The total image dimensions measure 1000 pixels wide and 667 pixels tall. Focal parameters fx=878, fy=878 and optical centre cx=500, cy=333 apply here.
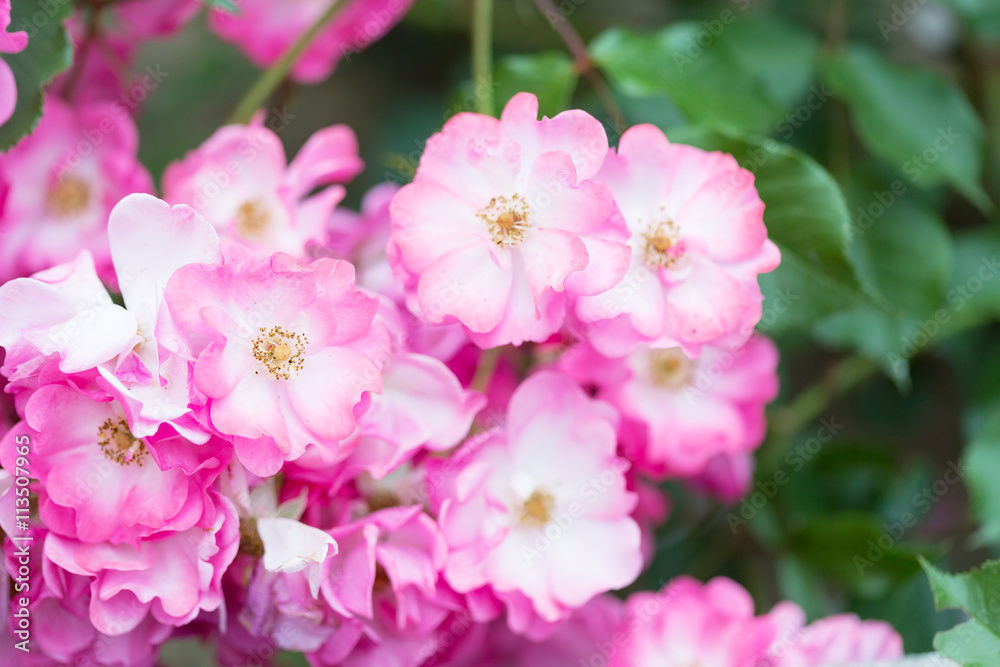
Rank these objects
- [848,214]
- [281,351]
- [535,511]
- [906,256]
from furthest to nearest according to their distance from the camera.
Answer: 1. [906,256]
2. [848,214]
3. [535,511]
4. [281,351]

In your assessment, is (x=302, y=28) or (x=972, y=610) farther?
(x=302, y=28)

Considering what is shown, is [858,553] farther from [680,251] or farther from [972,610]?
[680,251]

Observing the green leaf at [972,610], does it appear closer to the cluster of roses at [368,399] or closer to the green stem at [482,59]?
the cluster of roses at [368,399]

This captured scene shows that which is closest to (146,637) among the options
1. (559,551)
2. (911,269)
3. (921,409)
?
(559,551)

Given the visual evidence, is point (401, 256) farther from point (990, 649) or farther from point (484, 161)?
point (990, 649)

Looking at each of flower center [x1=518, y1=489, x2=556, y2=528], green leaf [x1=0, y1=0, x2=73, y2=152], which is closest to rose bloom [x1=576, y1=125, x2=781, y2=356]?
flower center [x1=518, y1=489, x2=556, y2=528]

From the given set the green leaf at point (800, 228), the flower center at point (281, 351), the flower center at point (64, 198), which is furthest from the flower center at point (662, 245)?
the flower center at point (64, 198)

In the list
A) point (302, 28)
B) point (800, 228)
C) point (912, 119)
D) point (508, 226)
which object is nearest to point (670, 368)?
point (800, 228)
